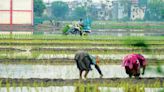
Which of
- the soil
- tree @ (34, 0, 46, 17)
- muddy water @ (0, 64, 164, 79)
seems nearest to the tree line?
tree @ (34, 0, 46, 17)

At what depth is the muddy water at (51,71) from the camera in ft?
36.3

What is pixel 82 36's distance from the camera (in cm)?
2370

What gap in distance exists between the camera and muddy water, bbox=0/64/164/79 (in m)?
11.1

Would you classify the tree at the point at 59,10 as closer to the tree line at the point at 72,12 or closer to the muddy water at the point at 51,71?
the tree line at the point at 72,12

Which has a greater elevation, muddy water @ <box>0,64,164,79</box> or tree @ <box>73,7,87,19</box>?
muddy water @ <box>0,64,164,79</box>

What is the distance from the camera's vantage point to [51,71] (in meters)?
11.9

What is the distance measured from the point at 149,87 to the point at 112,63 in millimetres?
5358

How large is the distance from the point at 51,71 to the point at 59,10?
63.8m

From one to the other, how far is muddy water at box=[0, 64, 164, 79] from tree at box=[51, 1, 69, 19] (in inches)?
2385

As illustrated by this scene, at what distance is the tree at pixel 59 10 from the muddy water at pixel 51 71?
60586mm

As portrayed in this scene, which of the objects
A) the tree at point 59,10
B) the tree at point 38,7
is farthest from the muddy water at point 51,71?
the tree at point 59,10

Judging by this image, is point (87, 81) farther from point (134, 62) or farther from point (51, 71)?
point (51, 71)

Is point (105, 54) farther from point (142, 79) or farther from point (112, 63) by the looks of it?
point (142, 79)

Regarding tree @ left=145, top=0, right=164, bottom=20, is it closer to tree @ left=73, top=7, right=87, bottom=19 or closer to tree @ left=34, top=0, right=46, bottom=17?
tree @ left=73, top=7, right=87, bottom=19
